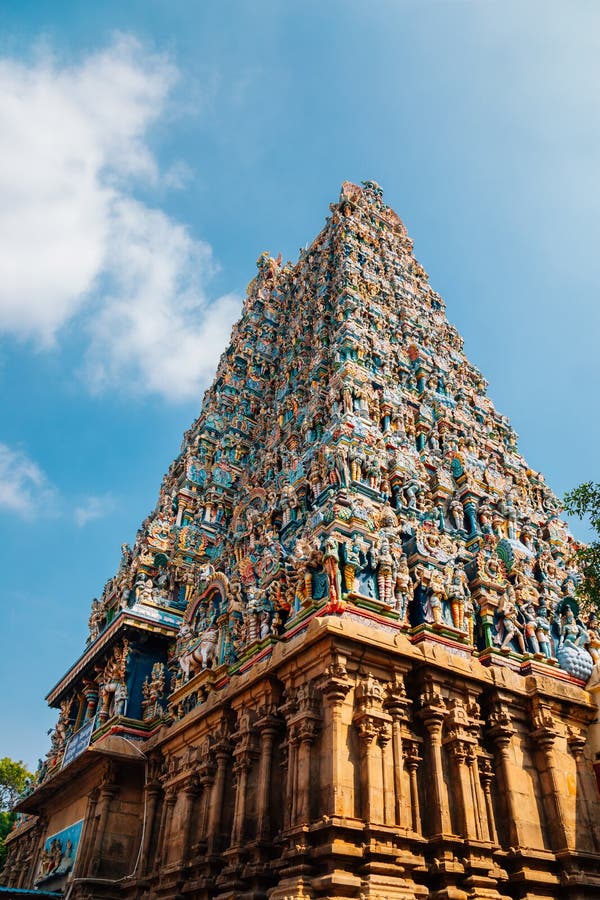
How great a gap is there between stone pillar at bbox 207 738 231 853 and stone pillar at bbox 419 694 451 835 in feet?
14.1

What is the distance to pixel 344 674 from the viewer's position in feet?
40.1

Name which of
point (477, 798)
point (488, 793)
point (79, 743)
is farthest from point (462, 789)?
point (79, 743)

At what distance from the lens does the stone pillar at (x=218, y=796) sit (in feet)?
46.6

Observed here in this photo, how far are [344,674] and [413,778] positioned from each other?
213 cm

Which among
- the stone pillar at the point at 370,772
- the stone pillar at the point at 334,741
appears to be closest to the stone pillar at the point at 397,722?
the stone pillar at the point at 370,772

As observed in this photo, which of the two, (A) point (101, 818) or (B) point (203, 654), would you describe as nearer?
(A) point (101, 818)

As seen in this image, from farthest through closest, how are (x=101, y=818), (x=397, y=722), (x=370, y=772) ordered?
(x=101, y=818), (x=397, y=722), (x=370, y=772)

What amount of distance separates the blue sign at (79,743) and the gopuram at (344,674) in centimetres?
12

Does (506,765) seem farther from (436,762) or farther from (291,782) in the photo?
(291,782)

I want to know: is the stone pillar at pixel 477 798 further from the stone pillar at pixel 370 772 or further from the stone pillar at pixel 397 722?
the stone pillar at pixel 370 772

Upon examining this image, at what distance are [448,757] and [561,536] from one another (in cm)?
1022

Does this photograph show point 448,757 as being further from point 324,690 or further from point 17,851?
point 17,851

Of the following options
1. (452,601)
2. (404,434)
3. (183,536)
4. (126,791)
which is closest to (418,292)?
(404,434)

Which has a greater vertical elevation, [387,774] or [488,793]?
[488,793]
